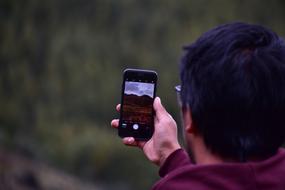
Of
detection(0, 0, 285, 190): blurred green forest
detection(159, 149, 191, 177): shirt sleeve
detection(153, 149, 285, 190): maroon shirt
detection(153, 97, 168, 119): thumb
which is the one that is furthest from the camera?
detection(0, 0, 285, 190): blurred green forest

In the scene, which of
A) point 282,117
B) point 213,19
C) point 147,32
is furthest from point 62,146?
point 282,117

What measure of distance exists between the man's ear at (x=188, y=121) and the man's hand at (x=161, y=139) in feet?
0.55

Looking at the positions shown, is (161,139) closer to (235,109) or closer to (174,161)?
(174,161)

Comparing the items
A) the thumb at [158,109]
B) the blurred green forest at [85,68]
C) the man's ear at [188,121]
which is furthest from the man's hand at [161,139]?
the blurred green forest at [85,68]

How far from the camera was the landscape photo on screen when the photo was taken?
1.91 meters

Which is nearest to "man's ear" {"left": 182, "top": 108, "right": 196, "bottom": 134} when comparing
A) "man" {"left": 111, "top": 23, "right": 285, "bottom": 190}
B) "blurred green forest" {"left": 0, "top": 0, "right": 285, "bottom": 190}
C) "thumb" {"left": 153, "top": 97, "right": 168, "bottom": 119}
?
"man" {"left": 111, "top": 23, "right": 285, "bottom": 190}

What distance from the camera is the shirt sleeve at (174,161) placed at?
1663 mm

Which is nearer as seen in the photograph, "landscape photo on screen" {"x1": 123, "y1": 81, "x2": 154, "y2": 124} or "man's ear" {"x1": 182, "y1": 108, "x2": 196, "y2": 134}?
"man's ear" {"x1": 182, "y1": 108, "x2": 196, "y2": 134}

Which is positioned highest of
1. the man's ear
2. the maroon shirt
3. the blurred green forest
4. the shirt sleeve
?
the man's ear

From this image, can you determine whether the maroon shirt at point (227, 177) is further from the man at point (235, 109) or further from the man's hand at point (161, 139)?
the man's hand at point (161, 139)

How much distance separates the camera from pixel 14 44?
24.5 ft

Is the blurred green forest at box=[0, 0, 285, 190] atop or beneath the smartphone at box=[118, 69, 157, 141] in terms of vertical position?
beneath

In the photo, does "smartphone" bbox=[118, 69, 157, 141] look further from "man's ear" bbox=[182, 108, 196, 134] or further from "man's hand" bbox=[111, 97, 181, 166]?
"man's ear" bbox=[182, 108, 196, 134]

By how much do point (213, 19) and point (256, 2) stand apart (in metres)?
0.57
